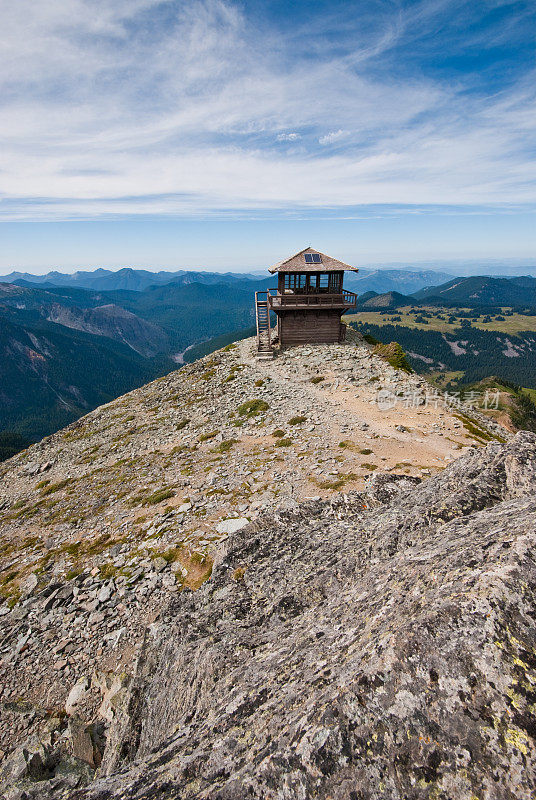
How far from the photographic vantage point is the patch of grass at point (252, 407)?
97.6ft

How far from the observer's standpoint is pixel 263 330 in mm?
47219

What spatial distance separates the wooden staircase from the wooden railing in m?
2.20

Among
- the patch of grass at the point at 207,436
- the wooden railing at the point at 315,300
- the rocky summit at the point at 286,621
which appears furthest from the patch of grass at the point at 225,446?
the wooden railing at the point at 315,300

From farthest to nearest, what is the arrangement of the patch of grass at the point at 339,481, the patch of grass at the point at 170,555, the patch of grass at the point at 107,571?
the patch of grass at the point at 339,481 < the patch of grass at the point at 107,571 < the patch of grass at the point at 170,555

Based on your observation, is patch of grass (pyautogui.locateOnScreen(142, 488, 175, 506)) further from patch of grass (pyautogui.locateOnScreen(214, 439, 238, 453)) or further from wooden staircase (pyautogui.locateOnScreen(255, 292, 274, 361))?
wooden staircase (pyautogui.locateOnScreen(255, 292, 274, 361))

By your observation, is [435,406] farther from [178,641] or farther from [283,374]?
[178,641]

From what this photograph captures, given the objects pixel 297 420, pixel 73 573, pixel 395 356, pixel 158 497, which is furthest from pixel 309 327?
pixel 73 573

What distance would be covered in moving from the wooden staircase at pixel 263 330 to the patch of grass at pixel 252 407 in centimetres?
1084

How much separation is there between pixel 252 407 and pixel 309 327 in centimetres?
1568

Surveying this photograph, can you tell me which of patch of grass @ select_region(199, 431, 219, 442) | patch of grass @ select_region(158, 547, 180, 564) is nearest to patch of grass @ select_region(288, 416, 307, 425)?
patch of grass @ select_region(199, 431, 219, 442)

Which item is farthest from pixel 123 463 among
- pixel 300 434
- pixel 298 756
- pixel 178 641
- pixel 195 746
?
pixel 298 756

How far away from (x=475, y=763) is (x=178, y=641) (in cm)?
868

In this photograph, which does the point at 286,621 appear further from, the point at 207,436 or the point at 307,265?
the point at 307,265

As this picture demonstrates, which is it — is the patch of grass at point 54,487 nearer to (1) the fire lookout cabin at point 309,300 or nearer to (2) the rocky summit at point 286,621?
(2) the rocky summit at point 286,621
